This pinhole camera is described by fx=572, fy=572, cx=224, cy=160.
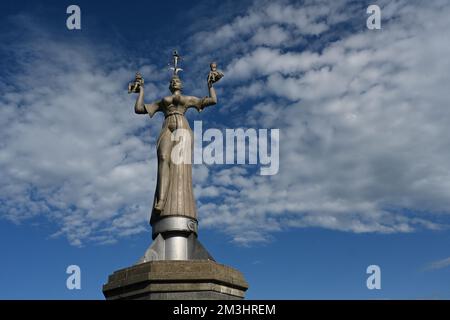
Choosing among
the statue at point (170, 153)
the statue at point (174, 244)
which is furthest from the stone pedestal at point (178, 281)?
the statue at point (170, 153)

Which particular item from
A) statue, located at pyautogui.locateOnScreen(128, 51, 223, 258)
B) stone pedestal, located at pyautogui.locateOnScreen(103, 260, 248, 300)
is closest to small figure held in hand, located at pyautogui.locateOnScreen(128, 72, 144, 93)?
statue, located at pyautogui.locateOnScreen(128, 51, 223, 258)

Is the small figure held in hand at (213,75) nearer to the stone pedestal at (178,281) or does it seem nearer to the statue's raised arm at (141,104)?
the statue's raised arm at (141,104)

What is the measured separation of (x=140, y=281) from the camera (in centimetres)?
1409

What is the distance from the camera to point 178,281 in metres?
13.9

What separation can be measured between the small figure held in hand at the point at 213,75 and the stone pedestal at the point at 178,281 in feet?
19.6

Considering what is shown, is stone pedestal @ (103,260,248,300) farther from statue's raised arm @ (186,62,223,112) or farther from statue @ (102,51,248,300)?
statue's raised arm @ (186,62,223,112)

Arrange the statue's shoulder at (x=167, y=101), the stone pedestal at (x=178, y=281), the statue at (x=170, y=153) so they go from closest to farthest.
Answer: the stone pedestal at (x=178, y=281), the statue at (x=170, y=153), the statue's shoulder at (x=167, y=101)

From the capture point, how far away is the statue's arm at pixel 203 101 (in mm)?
17469

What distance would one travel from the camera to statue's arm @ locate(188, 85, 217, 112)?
17.5 meters

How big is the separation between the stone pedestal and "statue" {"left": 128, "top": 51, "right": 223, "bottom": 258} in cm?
153

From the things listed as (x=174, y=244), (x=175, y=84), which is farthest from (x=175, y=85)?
(x=174, y=244)
